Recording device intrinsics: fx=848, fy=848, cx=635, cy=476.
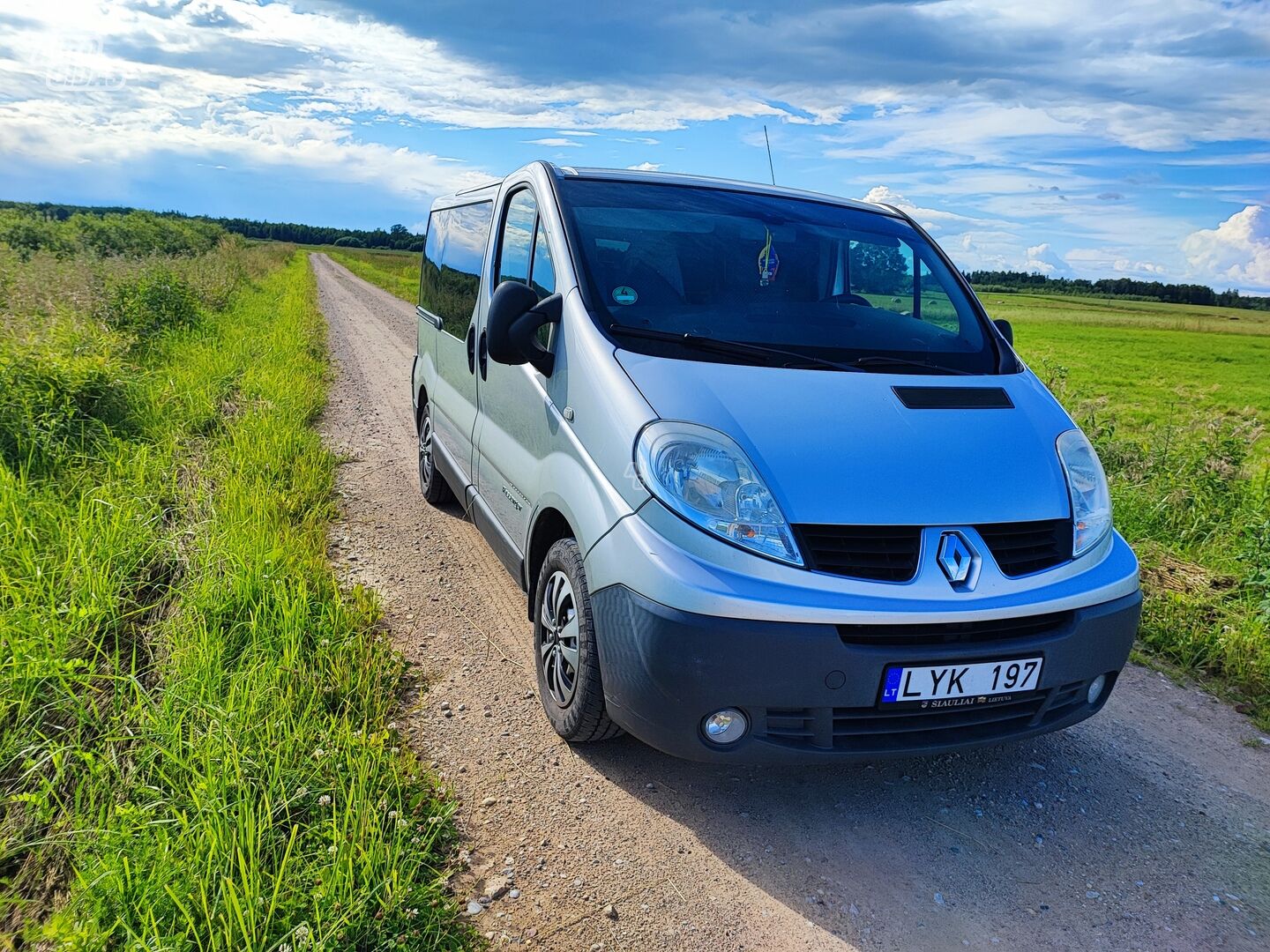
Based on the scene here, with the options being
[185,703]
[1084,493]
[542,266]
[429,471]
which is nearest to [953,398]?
[1084,493]

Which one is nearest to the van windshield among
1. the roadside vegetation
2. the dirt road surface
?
the dirt road surface

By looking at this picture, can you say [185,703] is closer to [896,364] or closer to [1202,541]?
[896,364]

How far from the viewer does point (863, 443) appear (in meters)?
2.50

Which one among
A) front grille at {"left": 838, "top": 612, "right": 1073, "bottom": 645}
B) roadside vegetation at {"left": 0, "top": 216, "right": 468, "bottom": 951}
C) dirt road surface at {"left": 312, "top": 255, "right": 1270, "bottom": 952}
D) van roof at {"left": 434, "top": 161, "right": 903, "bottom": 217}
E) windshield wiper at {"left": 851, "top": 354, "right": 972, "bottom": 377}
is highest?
van roof at {"left": 434, "top": 161, "right": 903, "bottom": 217}

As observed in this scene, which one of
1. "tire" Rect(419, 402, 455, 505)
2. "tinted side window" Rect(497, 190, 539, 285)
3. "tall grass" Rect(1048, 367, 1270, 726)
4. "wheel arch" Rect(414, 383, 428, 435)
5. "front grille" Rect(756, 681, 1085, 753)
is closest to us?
"front grille" Rect(756, 681, 1085, 753)

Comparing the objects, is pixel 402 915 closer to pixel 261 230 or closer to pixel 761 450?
pixel 761 450

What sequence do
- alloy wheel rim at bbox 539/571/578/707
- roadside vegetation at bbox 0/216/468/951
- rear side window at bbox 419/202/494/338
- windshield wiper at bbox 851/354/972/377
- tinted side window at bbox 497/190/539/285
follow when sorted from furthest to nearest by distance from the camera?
rear side window at bbox 419/202/494/338 → tinted side window at bbox 497/190/539/285 → windshield wiper at bbox 851/354/972/377 → alloy wheel rim at bbox 539/571/578/707 → roadside vegetation at bbox 0/216/468/951

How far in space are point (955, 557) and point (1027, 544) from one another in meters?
0.31

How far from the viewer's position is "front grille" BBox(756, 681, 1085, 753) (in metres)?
2.35

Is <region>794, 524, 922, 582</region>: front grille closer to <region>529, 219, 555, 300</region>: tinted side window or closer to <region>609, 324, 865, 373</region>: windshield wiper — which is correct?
<region>609, 324, 865, 373</region>: windshield wiper

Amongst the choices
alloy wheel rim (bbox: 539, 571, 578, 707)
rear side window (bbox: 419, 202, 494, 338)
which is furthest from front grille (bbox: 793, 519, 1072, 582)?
rear side window (bbox: 419, 202, 494, 338)

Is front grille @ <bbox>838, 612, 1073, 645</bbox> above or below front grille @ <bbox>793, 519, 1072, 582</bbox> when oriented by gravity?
below

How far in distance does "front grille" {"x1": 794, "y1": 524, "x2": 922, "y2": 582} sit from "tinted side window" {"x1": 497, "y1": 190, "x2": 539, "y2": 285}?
73.3 inches

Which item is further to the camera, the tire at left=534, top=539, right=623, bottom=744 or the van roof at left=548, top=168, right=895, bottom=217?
the van roof at left=548, top=168, right=895, bottom=217
